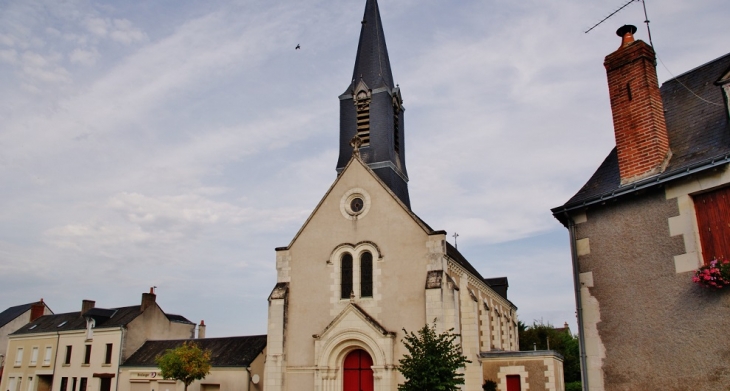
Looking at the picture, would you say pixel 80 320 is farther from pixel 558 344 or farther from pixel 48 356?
pixel 558 344

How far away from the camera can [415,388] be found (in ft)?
47.1

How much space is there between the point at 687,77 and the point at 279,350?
46.3 feet

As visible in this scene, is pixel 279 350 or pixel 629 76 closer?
pixel 629 76

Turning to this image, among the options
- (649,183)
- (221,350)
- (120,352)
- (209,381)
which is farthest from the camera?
(120,352)

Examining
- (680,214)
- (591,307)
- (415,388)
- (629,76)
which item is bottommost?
(415,388)

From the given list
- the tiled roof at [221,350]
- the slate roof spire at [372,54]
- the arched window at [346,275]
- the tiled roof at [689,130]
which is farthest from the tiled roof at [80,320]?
the tiled roof at [689,130]

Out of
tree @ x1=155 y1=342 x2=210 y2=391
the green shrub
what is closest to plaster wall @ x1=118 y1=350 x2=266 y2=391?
tree @ x1=155 y1=342 x2=210 y2=391

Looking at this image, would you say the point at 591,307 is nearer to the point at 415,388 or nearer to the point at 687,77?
the point at 687,77

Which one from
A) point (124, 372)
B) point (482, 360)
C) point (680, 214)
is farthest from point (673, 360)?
point (124, 372)

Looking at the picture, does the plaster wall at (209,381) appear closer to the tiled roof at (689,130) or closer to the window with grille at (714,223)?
the tiled roof at (689,130)

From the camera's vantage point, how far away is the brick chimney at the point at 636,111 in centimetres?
927

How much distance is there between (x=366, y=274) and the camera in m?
18.9

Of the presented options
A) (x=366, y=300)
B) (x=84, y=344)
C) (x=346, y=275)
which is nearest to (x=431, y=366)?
(x=366, y=300)

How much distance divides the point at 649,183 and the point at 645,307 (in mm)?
1888
